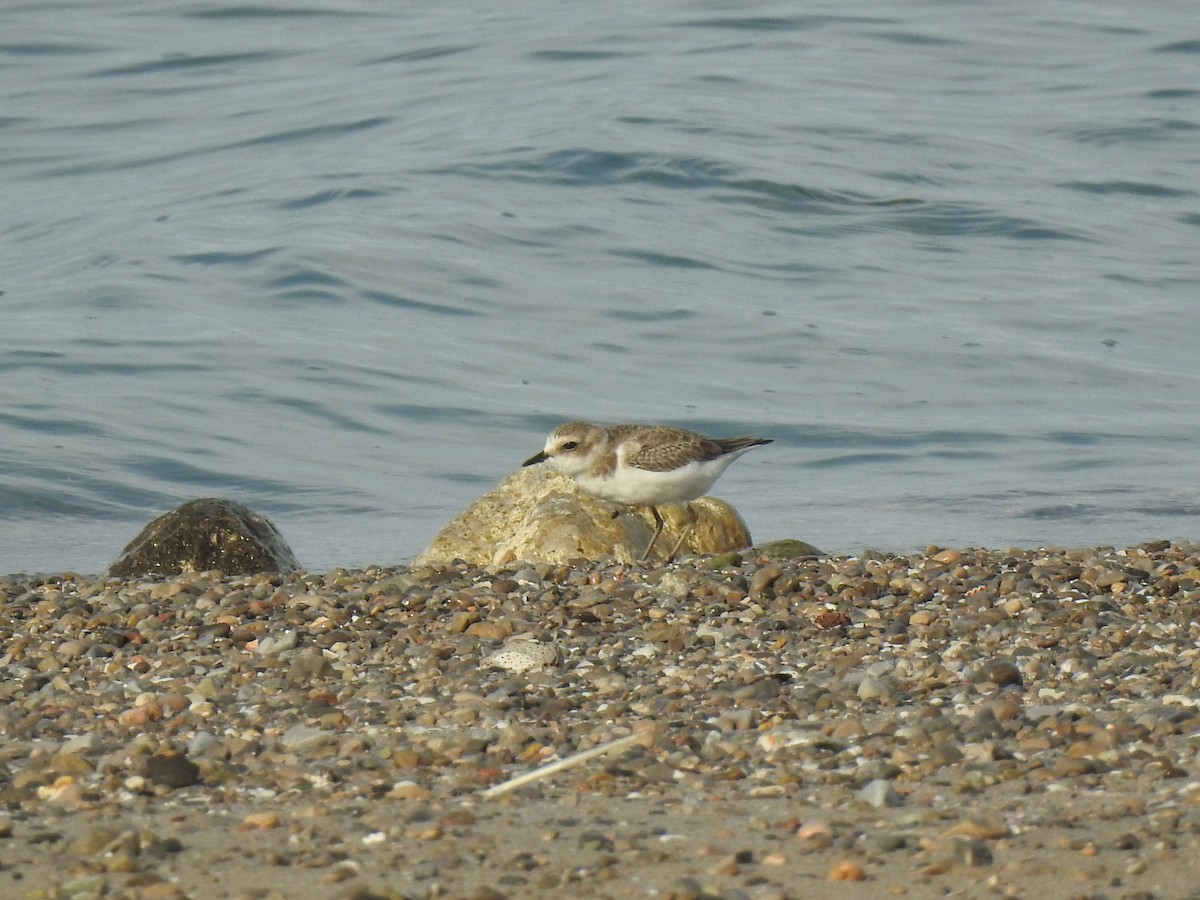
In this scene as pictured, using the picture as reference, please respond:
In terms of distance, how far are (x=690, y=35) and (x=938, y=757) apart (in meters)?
20.9

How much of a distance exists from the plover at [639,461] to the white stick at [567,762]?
107 inches

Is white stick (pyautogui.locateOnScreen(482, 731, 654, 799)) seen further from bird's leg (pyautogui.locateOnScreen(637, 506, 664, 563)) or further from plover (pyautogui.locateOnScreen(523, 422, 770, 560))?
bird's leg (pyautogui.locateOnScreen(637, 506, 664, 563))

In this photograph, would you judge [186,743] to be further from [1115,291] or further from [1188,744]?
[1115,291]

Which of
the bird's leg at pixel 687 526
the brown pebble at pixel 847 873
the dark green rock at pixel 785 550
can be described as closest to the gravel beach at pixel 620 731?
the brown pebble at pixel 847 873

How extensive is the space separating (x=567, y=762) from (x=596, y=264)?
12.2 meters

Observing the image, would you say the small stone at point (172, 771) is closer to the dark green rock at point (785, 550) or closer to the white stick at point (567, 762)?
the white stick at point (567, 762)

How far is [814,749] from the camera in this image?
4344mm

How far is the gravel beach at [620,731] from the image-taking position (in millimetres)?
3553

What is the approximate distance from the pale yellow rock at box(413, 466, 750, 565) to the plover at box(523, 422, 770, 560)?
173 mm

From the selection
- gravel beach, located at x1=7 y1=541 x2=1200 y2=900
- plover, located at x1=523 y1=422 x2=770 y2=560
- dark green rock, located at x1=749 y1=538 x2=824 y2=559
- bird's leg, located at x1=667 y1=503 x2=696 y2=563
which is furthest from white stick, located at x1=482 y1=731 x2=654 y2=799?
bird's leg, located at x1=667 y1=503 x2=696 y2=563

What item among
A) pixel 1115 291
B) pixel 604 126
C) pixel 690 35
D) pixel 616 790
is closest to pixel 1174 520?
pixel 1115 291

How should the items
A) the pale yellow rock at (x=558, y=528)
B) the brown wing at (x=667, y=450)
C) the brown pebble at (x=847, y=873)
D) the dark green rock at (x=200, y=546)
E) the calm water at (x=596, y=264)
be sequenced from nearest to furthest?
the brown pebble at (x=847, y=873)
the brown wing at (x=667, y=450)
the pale yellow rock at (x=558, y=528)
the dark green rock at (x=200, y=546)
the calm water at (x=596, y=264)

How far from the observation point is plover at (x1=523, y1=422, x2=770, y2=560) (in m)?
7.10

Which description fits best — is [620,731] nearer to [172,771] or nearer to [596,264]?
[172,771]
